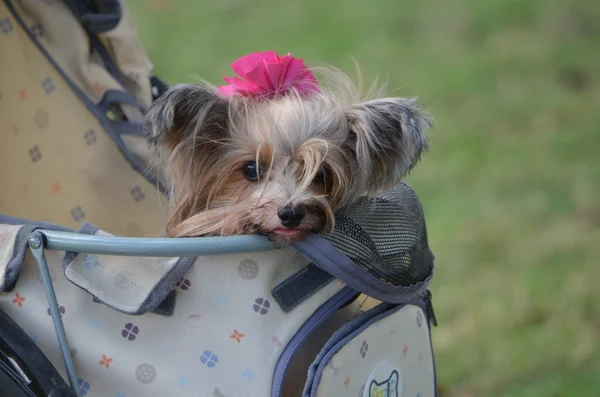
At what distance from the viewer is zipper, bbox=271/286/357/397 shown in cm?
152

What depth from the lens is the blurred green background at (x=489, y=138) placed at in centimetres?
296

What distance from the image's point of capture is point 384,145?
1.83 meters

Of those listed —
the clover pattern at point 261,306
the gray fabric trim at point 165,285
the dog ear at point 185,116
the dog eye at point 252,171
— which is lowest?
the clover pattern at point 261,306

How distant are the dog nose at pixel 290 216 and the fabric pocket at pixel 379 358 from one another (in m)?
0.22

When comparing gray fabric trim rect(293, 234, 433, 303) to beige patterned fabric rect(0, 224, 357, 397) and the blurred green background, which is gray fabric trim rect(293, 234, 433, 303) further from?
the blurred green background

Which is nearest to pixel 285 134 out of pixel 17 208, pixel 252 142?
pixel 252 142

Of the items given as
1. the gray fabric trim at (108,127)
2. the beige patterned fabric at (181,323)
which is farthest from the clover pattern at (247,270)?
the gray fabric trim at (108,127)

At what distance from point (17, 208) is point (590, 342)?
1948 mm

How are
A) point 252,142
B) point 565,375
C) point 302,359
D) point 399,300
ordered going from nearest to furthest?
point 399,300 → point 302,359 → point 252,142 → point 565,375

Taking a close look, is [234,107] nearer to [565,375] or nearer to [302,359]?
[302,359]

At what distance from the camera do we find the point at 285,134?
188 cm

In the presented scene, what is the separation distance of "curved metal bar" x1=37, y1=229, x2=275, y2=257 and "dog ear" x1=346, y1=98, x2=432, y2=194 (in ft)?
1.53

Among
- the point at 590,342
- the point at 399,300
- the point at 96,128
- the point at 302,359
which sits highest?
the point at 96,128

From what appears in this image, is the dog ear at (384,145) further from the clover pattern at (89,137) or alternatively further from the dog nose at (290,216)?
the clover pattern at (89,137)
